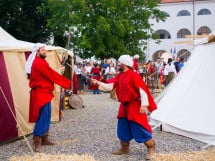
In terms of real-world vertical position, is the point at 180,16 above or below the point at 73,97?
above

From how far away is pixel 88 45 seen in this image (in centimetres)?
2505

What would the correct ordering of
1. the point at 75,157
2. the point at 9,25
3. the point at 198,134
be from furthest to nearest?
the point at 9,25 → the point at 198,134 → the point at 75,157

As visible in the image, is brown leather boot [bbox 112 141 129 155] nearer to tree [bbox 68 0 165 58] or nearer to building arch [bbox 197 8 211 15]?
tree [bbox 68 0 165 58]

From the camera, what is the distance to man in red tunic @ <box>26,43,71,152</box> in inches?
251

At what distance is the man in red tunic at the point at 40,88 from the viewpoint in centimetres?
638

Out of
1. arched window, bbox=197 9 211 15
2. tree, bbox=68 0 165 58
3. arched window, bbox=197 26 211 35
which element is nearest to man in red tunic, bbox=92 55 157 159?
tree, bbox=68 0 165 58

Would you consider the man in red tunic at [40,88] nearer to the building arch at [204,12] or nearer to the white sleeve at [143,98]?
the white sleeve at [143,98]

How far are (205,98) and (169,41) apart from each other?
138 feet

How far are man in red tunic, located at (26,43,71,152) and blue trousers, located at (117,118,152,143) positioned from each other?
3.45 ft

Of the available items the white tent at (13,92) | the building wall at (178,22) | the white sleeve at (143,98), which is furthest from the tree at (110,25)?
the building wall at (178,22)

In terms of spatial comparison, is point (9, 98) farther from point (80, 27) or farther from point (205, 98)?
point (80, 27)

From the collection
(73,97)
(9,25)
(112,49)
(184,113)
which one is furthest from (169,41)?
(184,113)

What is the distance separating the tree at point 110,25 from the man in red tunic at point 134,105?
713 inches

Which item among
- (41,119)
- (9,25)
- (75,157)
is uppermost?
(9,25)
